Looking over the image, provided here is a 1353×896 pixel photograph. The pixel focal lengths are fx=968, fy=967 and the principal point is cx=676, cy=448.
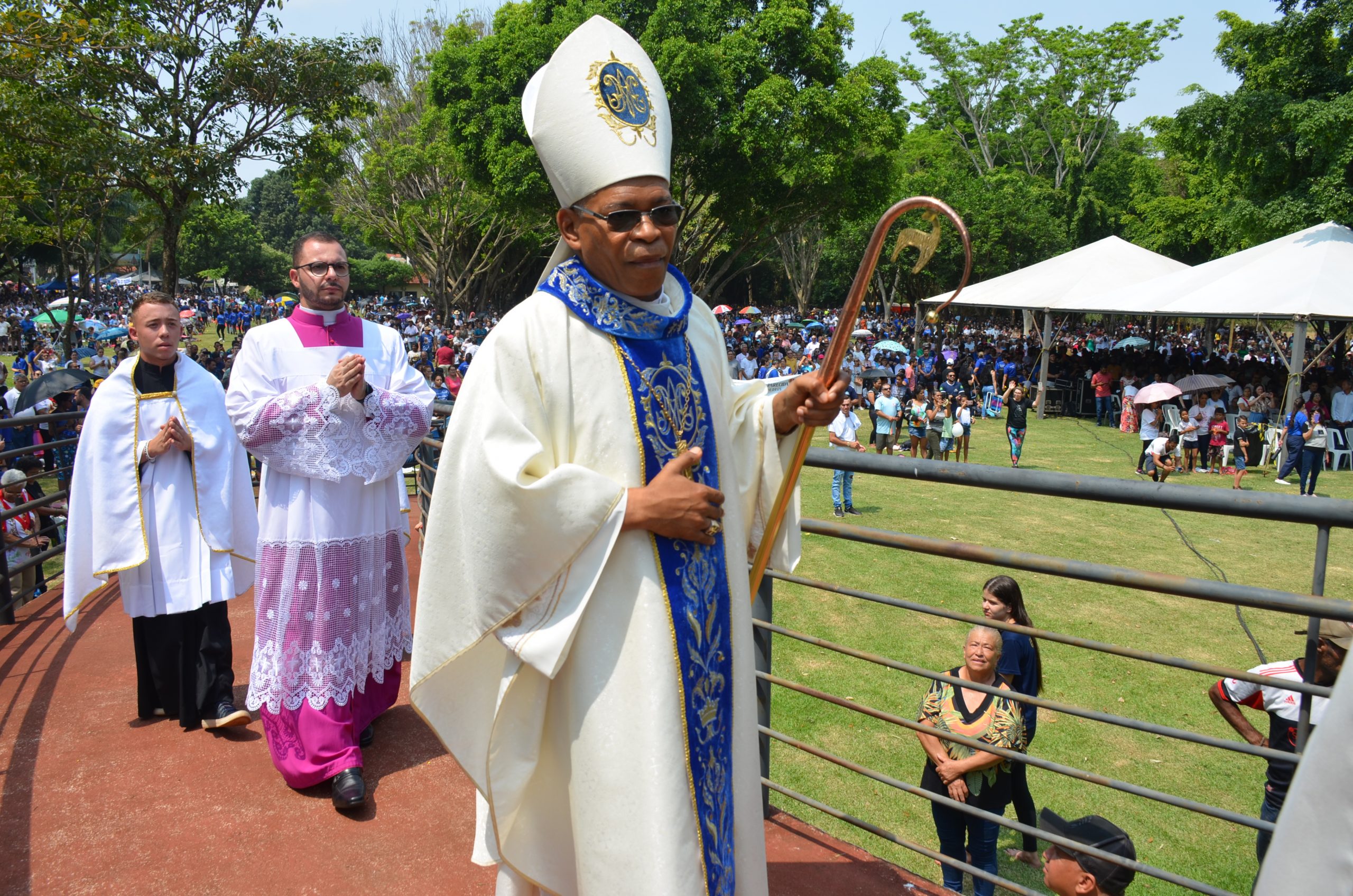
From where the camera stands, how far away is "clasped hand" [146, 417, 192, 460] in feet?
13.7

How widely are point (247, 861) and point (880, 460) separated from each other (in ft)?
7.67

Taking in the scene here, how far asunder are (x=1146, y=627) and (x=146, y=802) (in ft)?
25.8

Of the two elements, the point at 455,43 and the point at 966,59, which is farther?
the point at 966,59

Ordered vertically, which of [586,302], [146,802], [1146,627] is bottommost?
[1146,627]

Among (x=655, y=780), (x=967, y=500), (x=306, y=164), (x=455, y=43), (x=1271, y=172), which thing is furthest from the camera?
(x=455, y=43)

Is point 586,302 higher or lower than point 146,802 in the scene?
higher

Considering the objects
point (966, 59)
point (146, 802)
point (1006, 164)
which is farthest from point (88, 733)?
point (1006, 164)

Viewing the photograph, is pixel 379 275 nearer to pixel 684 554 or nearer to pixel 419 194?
pixel 419 194

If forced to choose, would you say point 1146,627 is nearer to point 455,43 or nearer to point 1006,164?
point 455,43

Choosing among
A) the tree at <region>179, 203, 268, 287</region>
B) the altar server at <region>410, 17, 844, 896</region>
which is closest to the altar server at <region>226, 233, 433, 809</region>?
the altar server at <region>410, 17, 844, 896</region>

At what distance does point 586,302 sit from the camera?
2092 mm

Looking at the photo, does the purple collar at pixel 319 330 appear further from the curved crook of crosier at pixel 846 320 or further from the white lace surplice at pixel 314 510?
the curved crook of crosier at pixel 846 320

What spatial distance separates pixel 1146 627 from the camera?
8500mm

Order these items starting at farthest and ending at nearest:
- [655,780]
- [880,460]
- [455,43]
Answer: [455,43], [880,460], [655,780]
